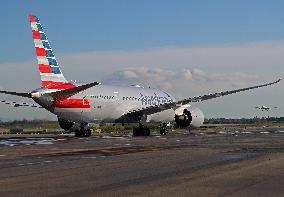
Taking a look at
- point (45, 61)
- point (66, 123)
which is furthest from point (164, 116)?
point (45, 61)

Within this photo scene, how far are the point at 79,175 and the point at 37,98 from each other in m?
31.1

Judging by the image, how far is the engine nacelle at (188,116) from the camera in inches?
2260

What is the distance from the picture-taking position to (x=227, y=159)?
21578 millimetres

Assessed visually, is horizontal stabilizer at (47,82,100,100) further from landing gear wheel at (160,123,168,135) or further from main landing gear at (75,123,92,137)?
landing gear wheel at (160,123,168,135)

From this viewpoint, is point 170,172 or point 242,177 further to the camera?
point 170,172

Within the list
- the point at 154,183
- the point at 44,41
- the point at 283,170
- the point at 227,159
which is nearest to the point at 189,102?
the point at 44,41

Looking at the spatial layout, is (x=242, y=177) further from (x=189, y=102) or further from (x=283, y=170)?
(x=189, y=102)

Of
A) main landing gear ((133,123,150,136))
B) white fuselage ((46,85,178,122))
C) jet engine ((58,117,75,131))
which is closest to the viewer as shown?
white fuselage ((46,85,178,122))

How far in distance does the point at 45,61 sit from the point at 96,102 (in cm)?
631

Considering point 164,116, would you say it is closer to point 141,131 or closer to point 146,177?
point 141,131

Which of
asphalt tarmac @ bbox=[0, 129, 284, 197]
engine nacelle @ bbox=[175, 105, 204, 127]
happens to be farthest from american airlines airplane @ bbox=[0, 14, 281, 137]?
asphalt tarmac @ bbox=[0, 129, 284, 197]

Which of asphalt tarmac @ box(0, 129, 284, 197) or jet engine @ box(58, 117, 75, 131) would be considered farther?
jet engine @ box(58, 117, 75, 131)

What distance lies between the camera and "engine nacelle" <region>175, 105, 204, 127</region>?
57.4 m

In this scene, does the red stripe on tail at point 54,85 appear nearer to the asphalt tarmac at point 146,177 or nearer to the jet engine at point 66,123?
the jet engine at point 66,123
